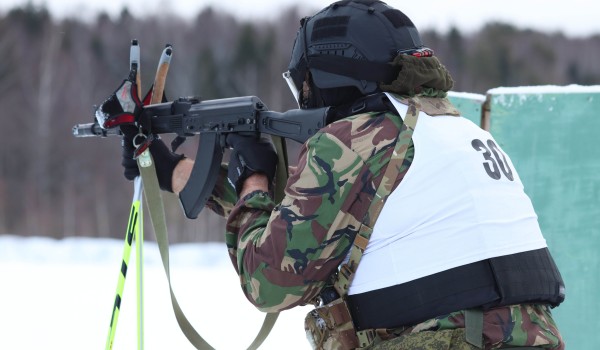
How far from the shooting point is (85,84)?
23.8 metres

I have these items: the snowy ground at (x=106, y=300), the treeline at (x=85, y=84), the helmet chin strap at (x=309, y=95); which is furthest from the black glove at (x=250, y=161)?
the treeline at (x=85, y=84)

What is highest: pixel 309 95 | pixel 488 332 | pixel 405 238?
pixel 309 95

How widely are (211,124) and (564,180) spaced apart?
6.39 ft

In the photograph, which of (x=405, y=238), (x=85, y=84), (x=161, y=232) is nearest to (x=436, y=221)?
(x=405, y=238)

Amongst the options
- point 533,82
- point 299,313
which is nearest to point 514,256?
point 299,313

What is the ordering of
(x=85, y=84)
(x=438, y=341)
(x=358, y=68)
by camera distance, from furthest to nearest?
(x=85, y=84)
(x=358, y=68)
(x=438, y=341)

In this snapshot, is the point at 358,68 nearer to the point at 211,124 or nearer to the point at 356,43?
the point at 356,43

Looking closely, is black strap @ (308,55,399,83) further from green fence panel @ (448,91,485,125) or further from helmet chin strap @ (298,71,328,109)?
green fence panel @ (448,91,485,125)

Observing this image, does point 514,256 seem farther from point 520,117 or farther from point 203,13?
point 203,13

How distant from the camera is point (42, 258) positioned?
24.7ft

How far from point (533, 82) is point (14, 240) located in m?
23.0

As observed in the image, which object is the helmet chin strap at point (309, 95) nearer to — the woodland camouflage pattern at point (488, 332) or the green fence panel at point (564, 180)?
the woodland camouflage pattern at point (488, 332)

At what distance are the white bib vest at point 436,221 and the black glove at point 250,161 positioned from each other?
0.50 m

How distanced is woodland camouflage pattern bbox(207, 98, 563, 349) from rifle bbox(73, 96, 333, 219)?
265mm
